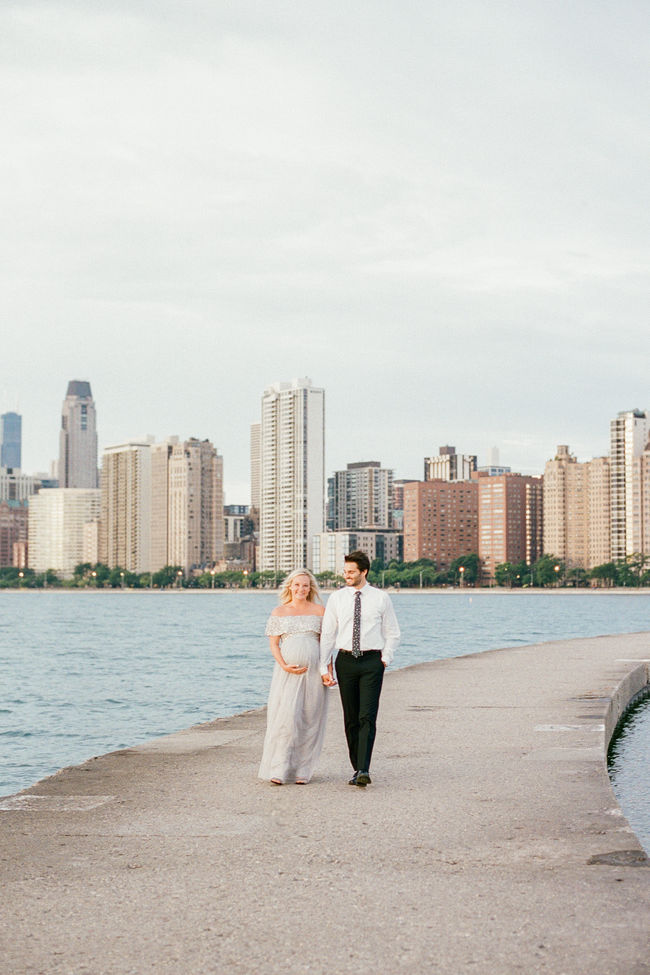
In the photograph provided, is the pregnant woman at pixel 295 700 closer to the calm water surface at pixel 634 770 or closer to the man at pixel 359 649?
the man at pixel 359 649

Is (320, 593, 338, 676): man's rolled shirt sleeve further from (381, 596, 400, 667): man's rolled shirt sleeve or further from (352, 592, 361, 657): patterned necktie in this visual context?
(381, 596, 400, 667): man's rolled shirt sleeve

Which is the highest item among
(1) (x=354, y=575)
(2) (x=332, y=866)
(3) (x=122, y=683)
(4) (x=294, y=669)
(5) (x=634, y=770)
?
(1) (x=354, y=575)

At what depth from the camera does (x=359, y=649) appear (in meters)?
10.3

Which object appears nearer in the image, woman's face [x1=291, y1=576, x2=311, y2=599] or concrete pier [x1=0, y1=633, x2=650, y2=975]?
concrete pier [x1=0, y1=633, x2=650, y2=975]

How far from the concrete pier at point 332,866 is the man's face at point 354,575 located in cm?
174

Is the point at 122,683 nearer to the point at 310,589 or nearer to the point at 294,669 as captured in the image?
the point at 310,589

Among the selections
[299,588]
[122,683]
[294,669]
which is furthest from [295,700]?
[122,683]

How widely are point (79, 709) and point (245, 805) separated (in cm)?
2371

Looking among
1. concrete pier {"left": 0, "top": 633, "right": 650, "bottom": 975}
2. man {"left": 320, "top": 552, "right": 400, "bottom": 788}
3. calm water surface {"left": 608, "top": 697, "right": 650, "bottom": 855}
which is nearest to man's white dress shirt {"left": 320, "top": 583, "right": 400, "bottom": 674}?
man {"left": 320, "top": 552, "right": 400, "bottom": 788}

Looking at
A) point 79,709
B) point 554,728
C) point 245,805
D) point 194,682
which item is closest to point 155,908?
point 245,805

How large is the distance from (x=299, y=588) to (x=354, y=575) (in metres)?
0.51

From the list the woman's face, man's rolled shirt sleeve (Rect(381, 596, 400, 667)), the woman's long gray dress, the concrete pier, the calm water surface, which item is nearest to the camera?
the concrete pier

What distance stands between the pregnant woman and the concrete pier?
8.9 inches

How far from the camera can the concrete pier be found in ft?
18.7
